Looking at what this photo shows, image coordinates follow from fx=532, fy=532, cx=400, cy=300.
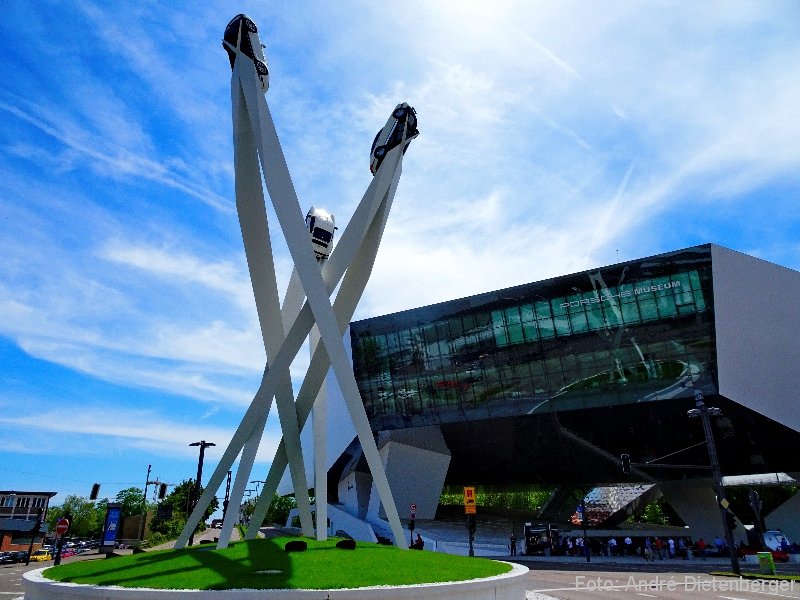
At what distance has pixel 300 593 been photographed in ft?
29.4

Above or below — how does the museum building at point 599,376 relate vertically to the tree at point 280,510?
above

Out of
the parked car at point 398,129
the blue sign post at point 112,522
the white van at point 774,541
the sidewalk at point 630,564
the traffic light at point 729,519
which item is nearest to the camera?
the parked car at point 398,129

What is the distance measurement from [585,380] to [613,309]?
20.9 feet

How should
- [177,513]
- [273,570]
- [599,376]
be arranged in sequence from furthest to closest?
[177,513], [599,376], [273,570]

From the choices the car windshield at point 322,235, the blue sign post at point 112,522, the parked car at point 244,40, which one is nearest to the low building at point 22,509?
the blue sign post at point 112,522

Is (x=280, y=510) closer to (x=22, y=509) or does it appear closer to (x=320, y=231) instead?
(x=22, y=509)

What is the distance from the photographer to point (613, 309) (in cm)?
4247

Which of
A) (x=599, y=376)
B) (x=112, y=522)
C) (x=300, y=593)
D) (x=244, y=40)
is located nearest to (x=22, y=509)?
(x=112, y=522)

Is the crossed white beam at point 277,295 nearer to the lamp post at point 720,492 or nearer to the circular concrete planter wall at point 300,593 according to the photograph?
the circular concrete planter wall at point 300,593

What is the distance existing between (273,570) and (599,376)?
1492 inches

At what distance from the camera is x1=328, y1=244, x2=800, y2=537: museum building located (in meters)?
40.4

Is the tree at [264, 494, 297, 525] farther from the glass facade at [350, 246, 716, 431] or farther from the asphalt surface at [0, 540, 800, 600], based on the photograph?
the asphalt surface at [0, 540, 800, 600]

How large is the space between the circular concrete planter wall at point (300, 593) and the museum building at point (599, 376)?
35.3 metres

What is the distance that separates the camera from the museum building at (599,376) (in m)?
40.4
